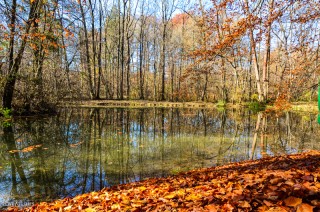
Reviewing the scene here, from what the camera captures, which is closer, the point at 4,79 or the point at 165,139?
the point at 165,139

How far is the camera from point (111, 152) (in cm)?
722

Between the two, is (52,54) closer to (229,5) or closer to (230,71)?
(229,5)

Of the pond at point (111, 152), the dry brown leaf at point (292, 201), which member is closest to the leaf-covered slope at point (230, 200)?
the dry brown leaf at point (292, 201)

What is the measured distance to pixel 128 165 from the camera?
6.09 meters

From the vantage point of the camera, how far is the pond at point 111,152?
15.9 ft

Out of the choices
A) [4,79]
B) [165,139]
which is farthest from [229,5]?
[4,79]

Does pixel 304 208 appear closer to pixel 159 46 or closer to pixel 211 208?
pixel 211 208

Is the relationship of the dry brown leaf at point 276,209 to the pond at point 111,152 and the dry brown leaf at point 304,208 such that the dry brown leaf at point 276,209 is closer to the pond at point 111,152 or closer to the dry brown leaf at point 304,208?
the dry brown leaf at point 304,208

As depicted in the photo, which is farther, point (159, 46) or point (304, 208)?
point (159, 46)

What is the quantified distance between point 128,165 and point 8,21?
10.6 metres

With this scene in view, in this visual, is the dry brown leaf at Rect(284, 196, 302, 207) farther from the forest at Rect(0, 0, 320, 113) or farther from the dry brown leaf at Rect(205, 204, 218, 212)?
the forest at Rect(0, 0, 320, 113)

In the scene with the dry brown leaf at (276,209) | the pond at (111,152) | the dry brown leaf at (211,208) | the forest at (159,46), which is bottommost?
the pond at (111,152)

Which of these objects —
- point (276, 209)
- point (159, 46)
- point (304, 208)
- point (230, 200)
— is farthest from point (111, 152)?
point (159, 46)

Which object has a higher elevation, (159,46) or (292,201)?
(159,46)
